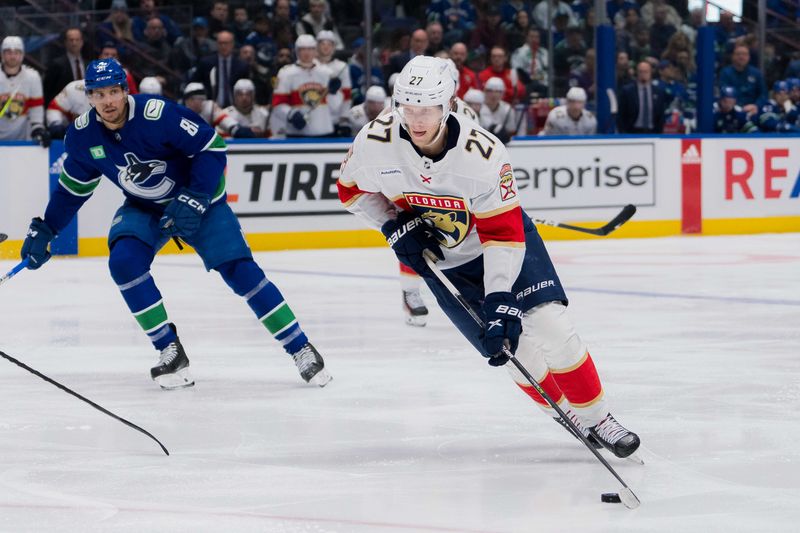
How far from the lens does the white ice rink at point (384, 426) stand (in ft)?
9.62

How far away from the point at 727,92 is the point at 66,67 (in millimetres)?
6095

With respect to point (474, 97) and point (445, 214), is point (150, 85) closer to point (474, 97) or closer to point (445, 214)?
point (474, 97)

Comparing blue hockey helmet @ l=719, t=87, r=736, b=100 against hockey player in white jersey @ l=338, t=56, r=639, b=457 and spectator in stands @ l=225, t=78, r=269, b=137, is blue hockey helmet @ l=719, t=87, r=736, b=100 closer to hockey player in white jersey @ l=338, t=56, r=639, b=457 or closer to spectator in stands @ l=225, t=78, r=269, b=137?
spectator in stands @ l=225, t=78, r=269, b=137

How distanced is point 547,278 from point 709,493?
0.74m

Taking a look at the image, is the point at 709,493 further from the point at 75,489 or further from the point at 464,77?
the point at 464,77

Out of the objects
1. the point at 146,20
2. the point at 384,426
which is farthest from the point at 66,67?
the point at 384,426

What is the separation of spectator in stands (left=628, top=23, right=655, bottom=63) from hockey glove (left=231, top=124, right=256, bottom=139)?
12.0 feet

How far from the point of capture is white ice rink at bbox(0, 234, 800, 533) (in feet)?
9.62

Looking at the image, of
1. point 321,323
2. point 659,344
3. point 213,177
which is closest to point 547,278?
point 213,177

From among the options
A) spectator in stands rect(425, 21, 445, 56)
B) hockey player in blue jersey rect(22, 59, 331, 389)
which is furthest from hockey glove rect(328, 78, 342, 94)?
hockey player in blue jersey rect(22, 59, 331, 389)

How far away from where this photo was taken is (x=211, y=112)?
9.95 m

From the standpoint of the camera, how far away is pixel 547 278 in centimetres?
350

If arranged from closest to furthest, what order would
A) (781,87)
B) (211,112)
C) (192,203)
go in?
(192,203) → (211,112) → (781,87)

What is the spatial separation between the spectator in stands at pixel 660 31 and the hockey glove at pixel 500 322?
9.11 metres
